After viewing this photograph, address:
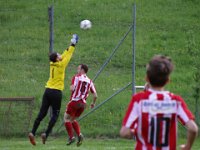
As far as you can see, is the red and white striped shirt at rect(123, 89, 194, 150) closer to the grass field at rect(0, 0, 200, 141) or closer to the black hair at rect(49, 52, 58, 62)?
the black hair at rect(49, 52, 58, 62)

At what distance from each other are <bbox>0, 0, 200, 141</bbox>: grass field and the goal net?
1.42 ft

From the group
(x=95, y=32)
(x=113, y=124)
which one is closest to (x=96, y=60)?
(x=95, y=32)

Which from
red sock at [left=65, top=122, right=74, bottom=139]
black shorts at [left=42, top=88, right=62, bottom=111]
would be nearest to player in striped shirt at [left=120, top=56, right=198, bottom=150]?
black shorts at [left=42, top=88, right=62, bottom=111]

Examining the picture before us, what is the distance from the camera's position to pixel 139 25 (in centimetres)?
2184

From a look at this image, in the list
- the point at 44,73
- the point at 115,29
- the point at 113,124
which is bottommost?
the point at 113,124

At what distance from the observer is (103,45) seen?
19703 mm

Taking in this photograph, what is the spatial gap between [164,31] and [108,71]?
4855 millimetres

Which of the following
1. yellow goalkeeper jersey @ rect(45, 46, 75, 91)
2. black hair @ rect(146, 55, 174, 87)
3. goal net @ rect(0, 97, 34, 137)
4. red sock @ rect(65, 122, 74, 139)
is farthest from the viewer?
goal net @ rect(0, 97, 34, 137)

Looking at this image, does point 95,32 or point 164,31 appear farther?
point 164,31

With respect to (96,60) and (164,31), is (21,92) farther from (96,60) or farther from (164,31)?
(164,31)

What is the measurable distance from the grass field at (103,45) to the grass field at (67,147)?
0.25m

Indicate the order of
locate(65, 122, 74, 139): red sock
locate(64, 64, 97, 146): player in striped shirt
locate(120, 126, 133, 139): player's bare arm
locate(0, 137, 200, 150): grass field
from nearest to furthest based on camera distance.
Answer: locate(120, 126, 133, 139): player's bare arm → locate(0, 137, 200, 150): grass field → locate(65, 122, 74, 139): red sock → locate(64, 64, 97, 146): player in striped shirt

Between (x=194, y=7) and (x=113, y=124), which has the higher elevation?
(x=194, y=7)

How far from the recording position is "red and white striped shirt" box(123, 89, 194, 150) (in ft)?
16.1
